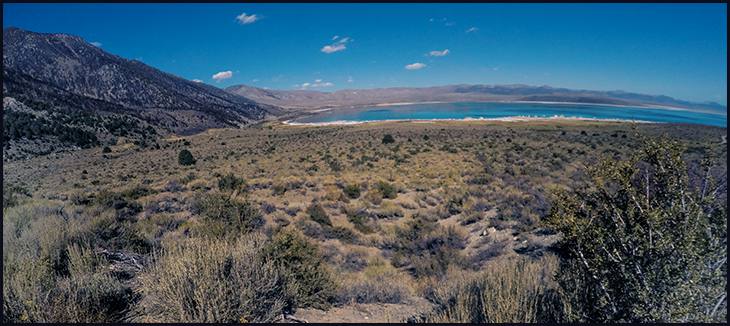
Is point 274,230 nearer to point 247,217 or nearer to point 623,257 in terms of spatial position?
point 247,217

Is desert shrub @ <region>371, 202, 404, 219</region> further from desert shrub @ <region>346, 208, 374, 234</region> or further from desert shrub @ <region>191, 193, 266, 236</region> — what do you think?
desert shrub @ <region>191, 193, 266, 236</region>

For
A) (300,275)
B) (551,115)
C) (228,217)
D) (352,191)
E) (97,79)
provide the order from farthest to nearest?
(97,79), (551,115), (352,191), (228,217), (300,275)

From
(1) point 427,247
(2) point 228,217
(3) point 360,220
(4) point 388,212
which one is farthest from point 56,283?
(4) point 388,212

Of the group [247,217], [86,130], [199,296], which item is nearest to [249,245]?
[199,296]

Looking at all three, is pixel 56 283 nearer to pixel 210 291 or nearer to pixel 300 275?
pixel 210 291

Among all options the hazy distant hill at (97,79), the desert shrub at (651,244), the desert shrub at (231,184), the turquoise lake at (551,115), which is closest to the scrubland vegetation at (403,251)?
the desert shrub at (651,244)

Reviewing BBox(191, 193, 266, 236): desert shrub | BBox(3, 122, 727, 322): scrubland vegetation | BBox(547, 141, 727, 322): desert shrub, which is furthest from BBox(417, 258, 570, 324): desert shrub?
BBox(191, 193, 266, 236): desert shrub
